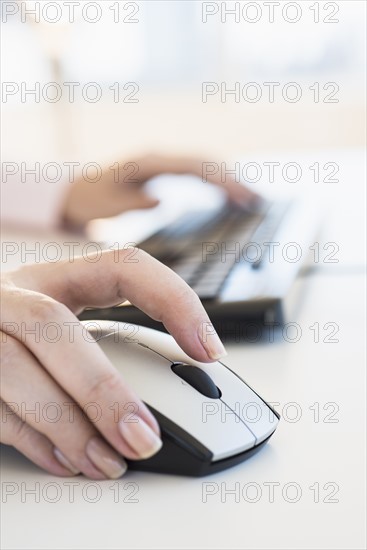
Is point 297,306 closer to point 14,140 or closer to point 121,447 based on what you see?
point 121,447

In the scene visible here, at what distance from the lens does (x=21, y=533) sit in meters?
0.33

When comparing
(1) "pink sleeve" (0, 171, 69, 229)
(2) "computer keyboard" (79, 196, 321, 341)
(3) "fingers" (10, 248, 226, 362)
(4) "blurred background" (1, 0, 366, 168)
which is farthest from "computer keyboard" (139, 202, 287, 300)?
(4) "blurred background" (1, 0, 366, 168)

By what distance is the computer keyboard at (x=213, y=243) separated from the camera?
0.61m

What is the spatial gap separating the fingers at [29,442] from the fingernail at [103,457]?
17 millimetres

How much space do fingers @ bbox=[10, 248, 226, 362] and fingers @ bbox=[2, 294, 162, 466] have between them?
6 centimetres

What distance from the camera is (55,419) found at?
0.37 metres

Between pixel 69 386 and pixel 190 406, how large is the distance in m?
0.06

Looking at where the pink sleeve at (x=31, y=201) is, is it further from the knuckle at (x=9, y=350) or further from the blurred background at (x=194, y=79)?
the blurred background at (x=194, y=79)

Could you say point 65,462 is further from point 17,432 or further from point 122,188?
point 122,188

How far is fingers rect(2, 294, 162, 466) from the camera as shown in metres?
0.35

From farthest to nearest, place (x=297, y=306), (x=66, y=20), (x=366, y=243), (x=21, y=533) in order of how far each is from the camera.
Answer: (x=66, y=20) → (x=366, y=243) → (x=297, y=306) → (x=21, y=533)

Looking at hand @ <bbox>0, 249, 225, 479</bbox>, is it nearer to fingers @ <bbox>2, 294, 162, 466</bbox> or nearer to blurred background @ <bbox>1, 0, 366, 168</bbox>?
fingers @ <bbox>2, 294, 162, 466</bbox>

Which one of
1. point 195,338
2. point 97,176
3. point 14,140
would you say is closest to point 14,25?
point 14,140

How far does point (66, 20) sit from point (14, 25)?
0.98 ft
